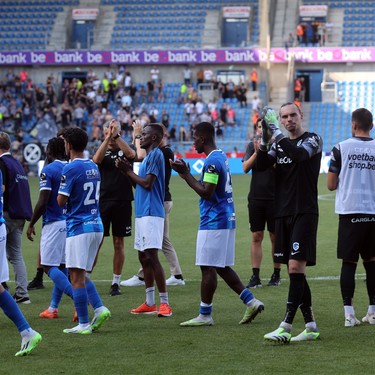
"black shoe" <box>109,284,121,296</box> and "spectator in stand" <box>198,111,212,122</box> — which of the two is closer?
"black shoe" <box>109,284,121,296</box>

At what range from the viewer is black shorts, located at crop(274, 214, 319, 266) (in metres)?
8.67

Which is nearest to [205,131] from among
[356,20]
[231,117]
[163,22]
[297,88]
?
[231,117]

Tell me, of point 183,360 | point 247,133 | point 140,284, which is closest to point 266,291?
point 140,284

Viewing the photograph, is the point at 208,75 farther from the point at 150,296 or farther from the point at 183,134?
the point at 150,296

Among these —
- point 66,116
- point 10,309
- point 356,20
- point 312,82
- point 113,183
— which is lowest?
point 10,309

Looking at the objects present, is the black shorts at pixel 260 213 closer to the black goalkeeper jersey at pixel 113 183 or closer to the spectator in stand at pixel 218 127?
the black goalkeeper jersey at pixel 113 183

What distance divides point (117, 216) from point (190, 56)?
37606 millimetres

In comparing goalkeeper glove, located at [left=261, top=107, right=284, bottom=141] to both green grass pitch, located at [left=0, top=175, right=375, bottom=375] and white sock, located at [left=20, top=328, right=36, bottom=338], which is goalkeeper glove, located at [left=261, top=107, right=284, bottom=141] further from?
white sock, located at [left=20, top=328, right=36, bottom=338]

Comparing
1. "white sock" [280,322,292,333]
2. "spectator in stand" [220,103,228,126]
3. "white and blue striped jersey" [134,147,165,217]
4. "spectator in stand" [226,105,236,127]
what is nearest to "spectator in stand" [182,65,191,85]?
"spectator in stand" [220,103,228,126]

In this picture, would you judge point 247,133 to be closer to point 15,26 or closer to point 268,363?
point 15,26

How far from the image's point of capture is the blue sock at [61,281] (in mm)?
10312

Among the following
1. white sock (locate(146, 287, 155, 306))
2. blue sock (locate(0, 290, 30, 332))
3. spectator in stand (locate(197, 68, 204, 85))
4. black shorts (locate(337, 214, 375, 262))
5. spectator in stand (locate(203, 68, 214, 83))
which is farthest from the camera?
spectator in stand (locate(197, 68, 204, 85))

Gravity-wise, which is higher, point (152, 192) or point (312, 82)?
point (312, 82)

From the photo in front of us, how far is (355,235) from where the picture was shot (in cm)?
931
